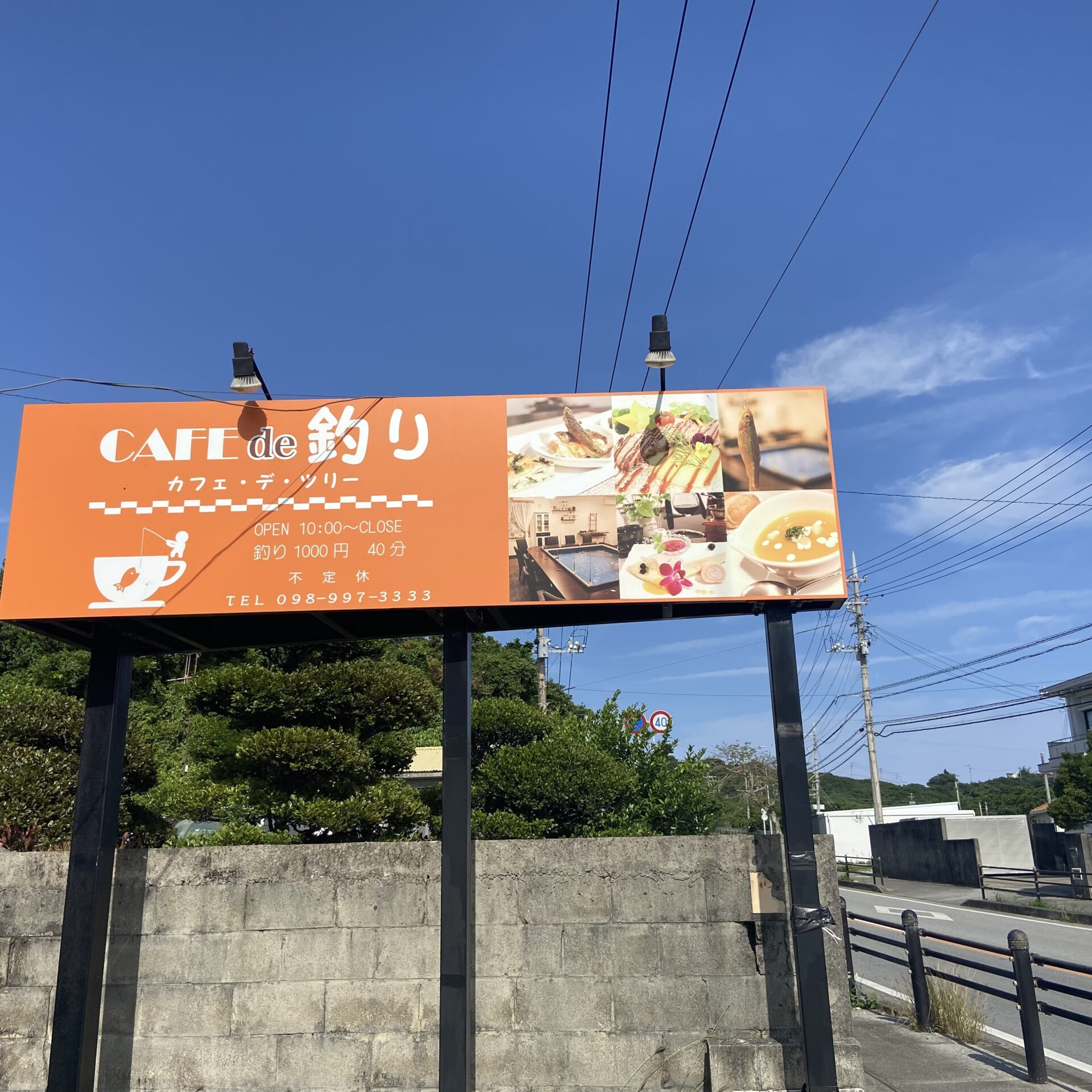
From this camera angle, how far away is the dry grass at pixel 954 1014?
815 centimetres

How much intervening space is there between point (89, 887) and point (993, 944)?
50.0 feet

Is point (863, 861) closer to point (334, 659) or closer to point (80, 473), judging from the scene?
point (334, 659)

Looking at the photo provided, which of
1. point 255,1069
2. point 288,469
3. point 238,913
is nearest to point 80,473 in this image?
point 288,469

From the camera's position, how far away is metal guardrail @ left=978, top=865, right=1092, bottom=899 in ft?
70.5

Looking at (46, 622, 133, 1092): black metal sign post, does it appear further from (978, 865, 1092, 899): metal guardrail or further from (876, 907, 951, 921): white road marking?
(978, 865, 1092, 899): metal guardrail

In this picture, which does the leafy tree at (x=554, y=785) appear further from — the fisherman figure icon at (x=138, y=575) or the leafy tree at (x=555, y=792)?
the fisherman figure icon at (x=138, y=575)

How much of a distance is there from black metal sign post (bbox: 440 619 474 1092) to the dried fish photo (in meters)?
2.80

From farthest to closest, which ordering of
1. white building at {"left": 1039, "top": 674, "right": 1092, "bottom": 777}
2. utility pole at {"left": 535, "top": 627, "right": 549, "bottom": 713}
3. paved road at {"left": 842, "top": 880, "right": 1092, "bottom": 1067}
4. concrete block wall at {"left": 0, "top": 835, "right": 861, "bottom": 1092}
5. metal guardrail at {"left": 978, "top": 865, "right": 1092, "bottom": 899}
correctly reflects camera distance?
white building at {"left": 1039, "top": 674, "right": 1092, "bottom": 777} < utility pole at {"left": 535, "top": 627, "right": 549, "bottom": 713} < metal guardrail at {"left": 978, "top": 865, "right": 1092, "bottom": 899} < paved road at {"left": 842, "top": 880, "right": 1092, "bottom": 1067} < concrete block wall at {"left": 0, "top": 835, "right": 861, "bottom": 1092}

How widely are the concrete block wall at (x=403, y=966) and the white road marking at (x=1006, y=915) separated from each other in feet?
47.4

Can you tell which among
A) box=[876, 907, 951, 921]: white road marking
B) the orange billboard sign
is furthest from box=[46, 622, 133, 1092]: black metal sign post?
box=[876, 907, 951, 921]: white road marking

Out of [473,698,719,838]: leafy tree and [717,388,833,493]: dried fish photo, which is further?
[473,698,719,838]: leafy tree

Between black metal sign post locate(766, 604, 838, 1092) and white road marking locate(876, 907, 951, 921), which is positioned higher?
black metal sign post locate(766, 604, 838, 1092)

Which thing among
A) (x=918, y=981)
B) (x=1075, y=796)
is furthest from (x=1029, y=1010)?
(x=1075, y=796)

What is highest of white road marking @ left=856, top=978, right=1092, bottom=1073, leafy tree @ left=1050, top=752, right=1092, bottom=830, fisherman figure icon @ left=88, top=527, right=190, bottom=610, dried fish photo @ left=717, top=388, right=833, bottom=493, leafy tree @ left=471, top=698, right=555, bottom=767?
dried fish photo @ left=717, top=388, right=833, bottom=493
